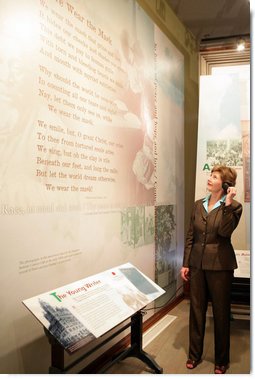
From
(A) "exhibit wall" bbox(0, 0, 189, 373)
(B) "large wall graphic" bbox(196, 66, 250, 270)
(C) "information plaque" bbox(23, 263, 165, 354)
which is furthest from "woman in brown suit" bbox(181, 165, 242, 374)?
(B) "large wall graphic" bbox(196, 66, 250, 270)

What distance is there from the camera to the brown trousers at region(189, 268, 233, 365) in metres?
2.83

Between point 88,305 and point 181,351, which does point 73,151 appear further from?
point 181,351

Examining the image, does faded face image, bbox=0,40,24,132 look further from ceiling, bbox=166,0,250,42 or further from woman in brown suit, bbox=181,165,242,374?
ceiling, bbox=166,0,250,42

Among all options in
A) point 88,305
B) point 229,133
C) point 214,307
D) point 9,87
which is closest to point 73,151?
point 9,87

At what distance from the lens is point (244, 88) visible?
4215 millimetres

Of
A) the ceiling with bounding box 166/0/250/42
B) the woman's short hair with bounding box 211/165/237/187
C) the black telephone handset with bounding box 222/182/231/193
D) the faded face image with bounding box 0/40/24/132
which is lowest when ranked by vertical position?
the black telephone handset with bounding box 222/182/231/193

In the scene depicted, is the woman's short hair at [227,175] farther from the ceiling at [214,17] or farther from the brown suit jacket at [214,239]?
the ceiling at [214,17]

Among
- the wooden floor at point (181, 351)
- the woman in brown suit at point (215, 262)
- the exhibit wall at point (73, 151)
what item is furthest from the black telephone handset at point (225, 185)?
the wooden floor at point (181, 351)

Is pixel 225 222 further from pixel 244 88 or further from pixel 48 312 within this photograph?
pixel 244 88

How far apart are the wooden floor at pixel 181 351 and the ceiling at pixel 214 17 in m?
3.84

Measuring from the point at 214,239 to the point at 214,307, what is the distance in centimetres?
53

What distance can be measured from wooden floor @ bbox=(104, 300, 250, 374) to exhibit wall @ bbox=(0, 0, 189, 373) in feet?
2.19

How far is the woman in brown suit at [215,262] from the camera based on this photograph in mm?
2820

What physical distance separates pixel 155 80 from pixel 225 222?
2.04m
